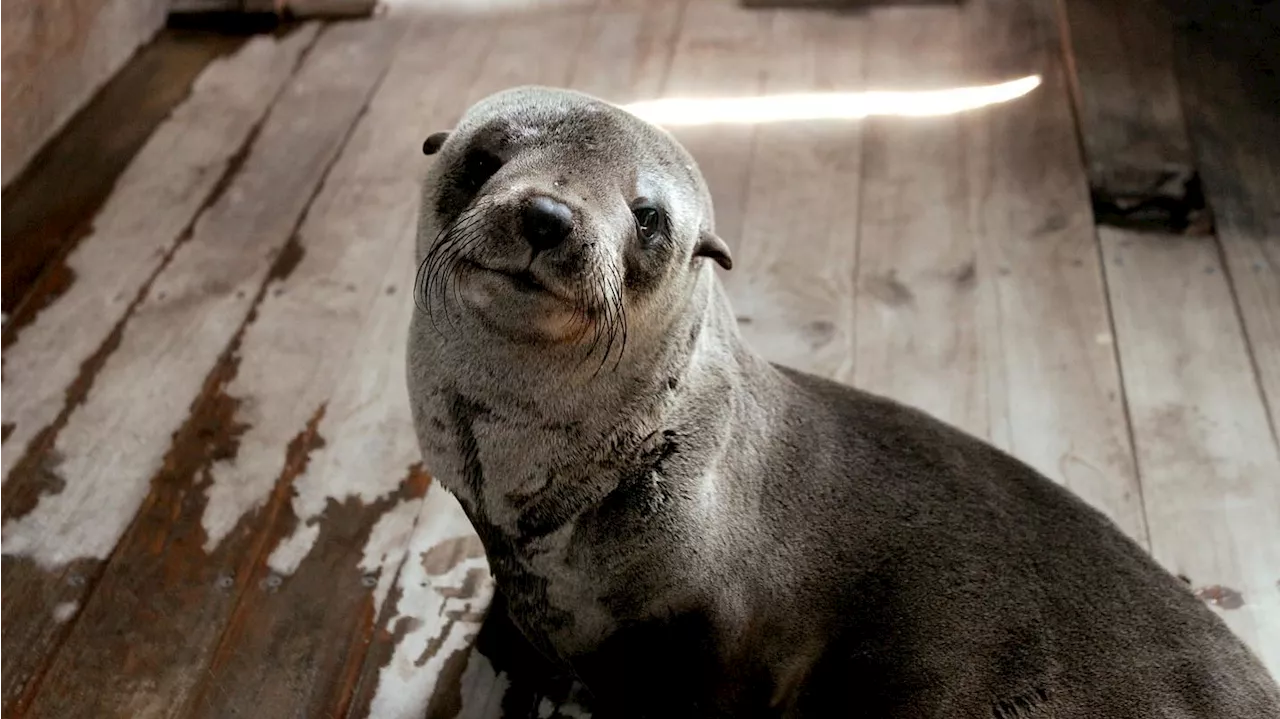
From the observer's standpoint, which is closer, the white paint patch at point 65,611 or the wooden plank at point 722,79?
the white paint patch at point 65,611

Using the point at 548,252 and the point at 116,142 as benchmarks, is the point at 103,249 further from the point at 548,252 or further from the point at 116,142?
the point at 548,252

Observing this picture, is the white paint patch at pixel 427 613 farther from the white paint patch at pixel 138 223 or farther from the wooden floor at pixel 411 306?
the white paint patch at pixel 138 223

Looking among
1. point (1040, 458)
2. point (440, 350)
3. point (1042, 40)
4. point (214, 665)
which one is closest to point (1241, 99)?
point (1042, 40)

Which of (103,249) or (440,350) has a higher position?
(440,350)

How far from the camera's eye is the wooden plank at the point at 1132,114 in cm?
273

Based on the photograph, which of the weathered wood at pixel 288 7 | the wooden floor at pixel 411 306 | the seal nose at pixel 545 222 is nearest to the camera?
the seal nose at pixel 545 222

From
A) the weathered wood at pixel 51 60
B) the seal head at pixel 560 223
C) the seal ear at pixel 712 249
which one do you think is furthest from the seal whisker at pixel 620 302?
the weathered wood at pixel 51 60

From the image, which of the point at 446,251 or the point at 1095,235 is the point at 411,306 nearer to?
the point at 446,251

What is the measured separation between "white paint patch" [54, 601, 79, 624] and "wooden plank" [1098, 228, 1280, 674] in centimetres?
175

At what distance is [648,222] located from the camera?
142 cm

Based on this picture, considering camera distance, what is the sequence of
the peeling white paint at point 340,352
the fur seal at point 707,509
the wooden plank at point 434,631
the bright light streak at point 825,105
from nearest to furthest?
the fur seal at point 707,509, the wooden plank at point 434,631, the peeling white paint at point 340,352, the bright light streak at point 825,105

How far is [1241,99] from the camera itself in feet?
9.95

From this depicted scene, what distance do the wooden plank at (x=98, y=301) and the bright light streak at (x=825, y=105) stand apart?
101 cm

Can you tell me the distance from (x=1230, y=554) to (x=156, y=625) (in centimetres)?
174
